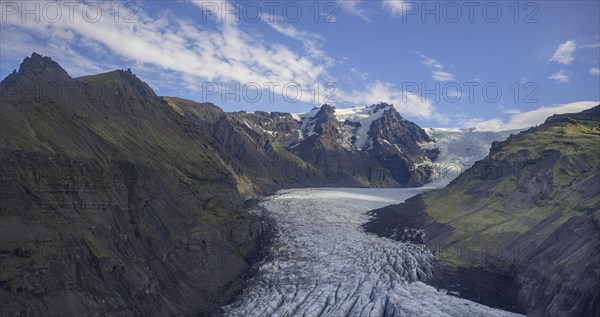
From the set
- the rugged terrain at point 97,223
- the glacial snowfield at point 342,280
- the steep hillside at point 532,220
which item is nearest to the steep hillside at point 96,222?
the rugged terrain at point 97,223

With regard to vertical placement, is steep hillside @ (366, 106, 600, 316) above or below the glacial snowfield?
above

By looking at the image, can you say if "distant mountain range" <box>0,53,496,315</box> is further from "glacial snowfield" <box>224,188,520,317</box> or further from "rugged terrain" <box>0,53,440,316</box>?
"glacial snowfield" <box>224,188,520,317</box>

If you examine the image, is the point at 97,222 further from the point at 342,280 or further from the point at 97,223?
the point at 342,280

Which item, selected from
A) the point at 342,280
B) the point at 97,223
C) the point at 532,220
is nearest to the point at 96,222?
the point at 97,223

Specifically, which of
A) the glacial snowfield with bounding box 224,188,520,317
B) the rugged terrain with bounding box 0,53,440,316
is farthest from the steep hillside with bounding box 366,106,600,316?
the rugged terrain with bounding box 0,53,440,316

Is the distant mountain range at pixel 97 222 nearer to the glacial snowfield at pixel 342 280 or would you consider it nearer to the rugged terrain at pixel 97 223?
the rugged terrain at pixel 97 223
